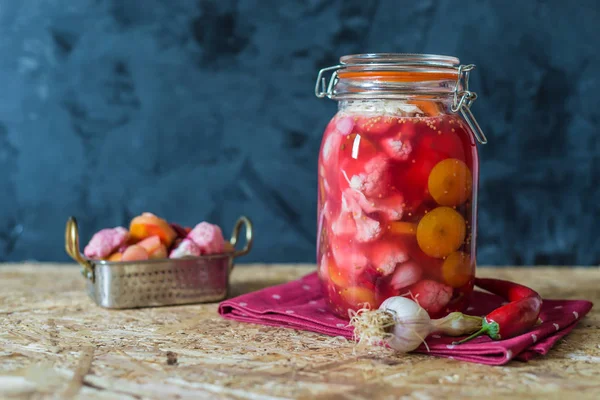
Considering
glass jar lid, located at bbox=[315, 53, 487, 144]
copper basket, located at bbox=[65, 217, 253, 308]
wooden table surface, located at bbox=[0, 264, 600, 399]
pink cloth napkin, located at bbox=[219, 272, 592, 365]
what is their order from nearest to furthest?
wooden table surface, located at bbox=[0, 264, 600, 399] < pink cloth napkin, located at bbox=[219, 272, 592, 365] < glass jar lid, located at bbox=[315, 53, 487, 144] < copper basket, located at bbox=[65, 217, 253, 308]

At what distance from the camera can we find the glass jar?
996 mm

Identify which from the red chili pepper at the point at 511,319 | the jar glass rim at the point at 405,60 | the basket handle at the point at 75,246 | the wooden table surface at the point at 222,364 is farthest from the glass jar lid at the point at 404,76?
the basket handle at the point at 75,246

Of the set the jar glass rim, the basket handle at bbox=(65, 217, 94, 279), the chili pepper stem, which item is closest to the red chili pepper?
the chili pepper stem

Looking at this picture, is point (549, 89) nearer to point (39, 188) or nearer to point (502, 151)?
point (502, 151)

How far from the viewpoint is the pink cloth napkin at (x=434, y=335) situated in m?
0.92

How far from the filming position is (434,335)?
38.7 inches

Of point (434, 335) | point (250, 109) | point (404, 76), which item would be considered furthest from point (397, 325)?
point (250, 109)

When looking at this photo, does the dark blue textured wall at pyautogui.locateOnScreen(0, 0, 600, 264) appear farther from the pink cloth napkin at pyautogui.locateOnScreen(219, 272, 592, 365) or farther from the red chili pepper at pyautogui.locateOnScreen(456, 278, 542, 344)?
the red chili pepper at pyautogui.locateOnScreen(456, 278, 542, 344)

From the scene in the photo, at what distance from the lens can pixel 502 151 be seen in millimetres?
1667

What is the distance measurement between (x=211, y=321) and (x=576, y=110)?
100 centimetres

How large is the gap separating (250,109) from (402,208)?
77 centimetres

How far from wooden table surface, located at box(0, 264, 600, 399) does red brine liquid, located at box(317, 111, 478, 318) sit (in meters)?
0.11

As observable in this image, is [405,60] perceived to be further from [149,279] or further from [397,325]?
[149,279]

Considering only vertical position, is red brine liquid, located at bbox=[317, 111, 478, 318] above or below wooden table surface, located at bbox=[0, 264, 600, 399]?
above
